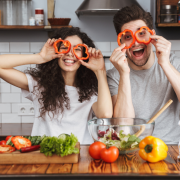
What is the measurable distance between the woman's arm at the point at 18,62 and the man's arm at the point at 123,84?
460mm

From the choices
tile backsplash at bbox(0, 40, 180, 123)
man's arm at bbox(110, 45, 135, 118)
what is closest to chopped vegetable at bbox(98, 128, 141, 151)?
man's arm at bbox(110, 45, 135, 118)

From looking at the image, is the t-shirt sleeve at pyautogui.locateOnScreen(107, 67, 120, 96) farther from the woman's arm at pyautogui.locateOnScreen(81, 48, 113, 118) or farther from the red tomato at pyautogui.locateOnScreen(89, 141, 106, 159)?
the red tomato at pyautogui.locateOnScreen(89, 141, 106, 159)

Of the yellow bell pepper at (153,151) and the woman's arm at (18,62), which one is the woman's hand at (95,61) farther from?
the yellow bell pepper at (153,151)

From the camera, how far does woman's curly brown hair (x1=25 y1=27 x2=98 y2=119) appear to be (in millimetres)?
1832

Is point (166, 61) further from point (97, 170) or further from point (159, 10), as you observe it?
point (159, 10)

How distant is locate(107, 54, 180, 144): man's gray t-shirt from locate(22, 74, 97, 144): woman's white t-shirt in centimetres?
35

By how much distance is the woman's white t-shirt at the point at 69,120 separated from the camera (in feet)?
5.96

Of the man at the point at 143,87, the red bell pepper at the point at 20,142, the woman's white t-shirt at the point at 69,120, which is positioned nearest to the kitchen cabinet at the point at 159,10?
the man at the point at 143,87

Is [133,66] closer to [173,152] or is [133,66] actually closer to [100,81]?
[100,81]

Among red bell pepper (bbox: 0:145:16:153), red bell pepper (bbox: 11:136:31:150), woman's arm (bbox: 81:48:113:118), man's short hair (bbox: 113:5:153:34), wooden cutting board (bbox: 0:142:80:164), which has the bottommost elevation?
wooden cutting board (bbox: 0:142:80:164)

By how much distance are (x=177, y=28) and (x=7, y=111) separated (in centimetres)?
224

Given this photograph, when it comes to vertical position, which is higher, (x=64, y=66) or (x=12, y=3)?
(x=12, y=3)

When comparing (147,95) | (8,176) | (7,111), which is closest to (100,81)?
(147,95)

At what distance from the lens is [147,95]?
5.84 feet
